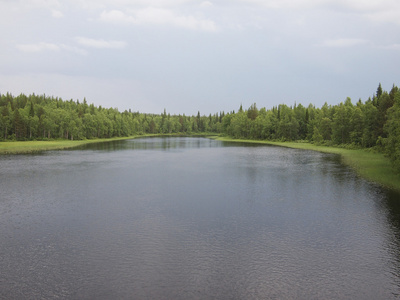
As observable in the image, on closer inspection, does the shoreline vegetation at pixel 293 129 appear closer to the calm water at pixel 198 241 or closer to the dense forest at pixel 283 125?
the dense forest at pixel 283 125

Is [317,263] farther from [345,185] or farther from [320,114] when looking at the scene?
[320,114]

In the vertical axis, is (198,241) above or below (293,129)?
below

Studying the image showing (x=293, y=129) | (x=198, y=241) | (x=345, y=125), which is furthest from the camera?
(x=293, y=129)

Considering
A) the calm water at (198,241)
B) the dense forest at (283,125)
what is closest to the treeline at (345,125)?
the dense forest at (283,125)

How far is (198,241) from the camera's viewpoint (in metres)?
24.0

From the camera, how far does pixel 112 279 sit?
18359 millimetres

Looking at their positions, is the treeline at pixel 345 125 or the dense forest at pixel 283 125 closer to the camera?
the treeline at pixel 345 125

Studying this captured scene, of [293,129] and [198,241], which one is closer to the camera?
[198,241]

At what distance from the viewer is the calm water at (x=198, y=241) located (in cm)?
1773

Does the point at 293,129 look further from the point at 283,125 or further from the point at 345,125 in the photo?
the point at 345,125

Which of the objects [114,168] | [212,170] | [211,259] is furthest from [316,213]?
[114,168]

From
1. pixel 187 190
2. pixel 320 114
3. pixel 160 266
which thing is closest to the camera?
pixel 160 266

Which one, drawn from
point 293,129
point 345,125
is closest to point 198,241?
point 345,125

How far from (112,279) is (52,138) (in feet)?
517
